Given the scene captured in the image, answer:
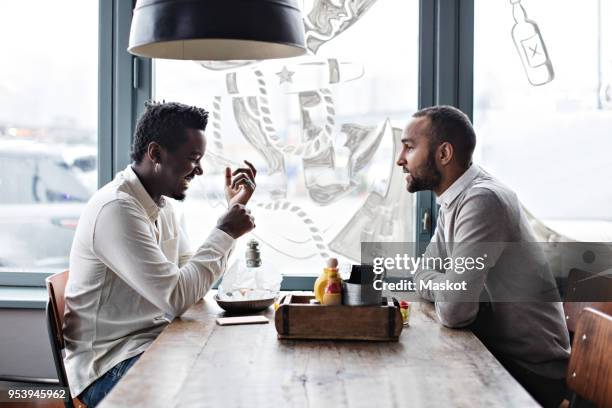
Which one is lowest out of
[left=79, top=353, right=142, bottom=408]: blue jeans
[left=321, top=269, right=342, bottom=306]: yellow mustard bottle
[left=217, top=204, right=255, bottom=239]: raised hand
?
[left=79, top=353, right=142, bottom=408]: blue jeans

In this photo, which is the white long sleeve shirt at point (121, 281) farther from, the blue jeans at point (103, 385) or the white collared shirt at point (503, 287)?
the white collared shirt at point (503, 287)

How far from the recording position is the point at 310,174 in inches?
124

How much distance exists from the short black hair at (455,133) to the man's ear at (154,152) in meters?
0.93

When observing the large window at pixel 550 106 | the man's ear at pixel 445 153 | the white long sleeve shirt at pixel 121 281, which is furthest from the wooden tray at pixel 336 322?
the large window at pixel 550 106

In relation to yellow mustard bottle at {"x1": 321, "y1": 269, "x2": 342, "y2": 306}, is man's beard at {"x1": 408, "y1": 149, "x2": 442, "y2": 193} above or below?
above

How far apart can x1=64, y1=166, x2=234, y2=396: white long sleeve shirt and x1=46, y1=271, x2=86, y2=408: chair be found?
0.03 m

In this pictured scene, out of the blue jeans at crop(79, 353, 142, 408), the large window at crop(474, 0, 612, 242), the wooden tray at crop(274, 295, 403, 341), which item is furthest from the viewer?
the large window at crop(474, 0, 612, 242)

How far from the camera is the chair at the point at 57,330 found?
87.7 inches

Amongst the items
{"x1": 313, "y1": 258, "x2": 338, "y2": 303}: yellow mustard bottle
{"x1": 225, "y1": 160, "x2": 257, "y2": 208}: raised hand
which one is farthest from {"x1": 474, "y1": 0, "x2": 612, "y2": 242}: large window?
{"x1": 313, "y1": 258, "x2": 338, "y2": 303}: yellow mustard bottle

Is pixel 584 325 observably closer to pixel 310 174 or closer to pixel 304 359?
pixel 304 359

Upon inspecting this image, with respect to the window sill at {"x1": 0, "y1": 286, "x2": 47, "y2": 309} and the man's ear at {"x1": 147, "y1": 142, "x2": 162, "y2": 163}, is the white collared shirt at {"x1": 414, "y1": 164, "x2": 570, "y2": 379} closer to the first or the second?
the man's ear at {"x1": 147, "y1": 142, "x2": 162, "y2": 163}

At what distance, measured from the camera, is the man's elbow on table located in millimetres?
2098

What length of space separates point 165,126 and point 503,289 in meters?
1.26

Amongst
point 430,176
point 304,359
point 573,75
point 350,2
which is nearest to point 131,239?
point 304,359
